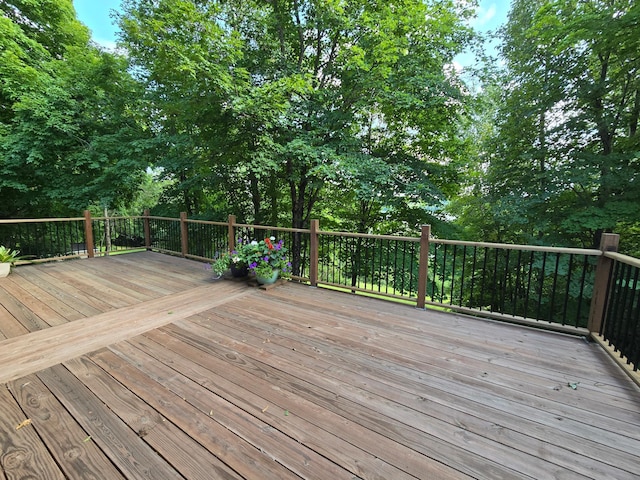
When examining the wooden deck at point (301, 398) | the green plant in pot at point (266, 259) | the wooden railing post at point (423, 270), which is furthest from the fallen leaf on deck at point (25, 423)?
the wooden railing post at point (423, 270)

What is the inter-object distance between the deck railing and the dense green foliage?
2.61 ft

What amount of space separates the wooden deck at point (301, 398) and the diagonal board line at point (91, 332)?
0.06ft

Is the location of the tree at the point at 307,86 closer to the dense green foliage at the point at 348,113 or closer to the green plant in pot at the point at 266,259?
the dense green foliage at the point at 348,113

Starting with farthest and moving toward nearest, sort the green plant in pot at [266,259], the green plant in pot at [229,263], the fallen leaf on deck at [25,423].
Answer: the green plant in pot at [229,263]
the green plant in pot at [266,259]
the fallen leaf on deck at [25,423]

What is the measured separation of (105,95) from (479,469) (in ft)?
29.8

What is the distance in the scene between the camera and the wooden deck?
122 cm

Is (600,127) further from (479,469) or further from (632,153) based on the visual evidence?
(479,469)

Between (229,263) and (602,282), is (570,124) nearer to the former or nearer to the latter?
(602,282)

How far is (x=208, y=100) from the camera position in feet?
16.2

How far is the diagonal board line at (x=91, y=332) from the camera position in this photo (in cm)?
200

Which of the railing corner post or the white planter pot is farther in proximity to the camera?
the railing corner post

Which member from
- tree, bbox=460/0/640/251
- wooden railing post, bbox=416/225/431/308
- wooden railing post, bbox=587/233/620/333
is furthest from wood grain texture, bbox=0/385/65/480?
tree, bbox=460/0/640/251

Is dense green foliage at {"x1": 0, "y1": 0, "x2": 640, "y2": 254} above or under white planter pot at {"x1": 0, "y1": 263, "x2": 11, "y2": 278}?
above

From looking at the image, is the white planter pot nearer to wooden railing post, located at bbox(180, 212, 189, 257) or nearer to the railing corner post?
wooden railing post, located at bbox(180, 212, 189, 257)
